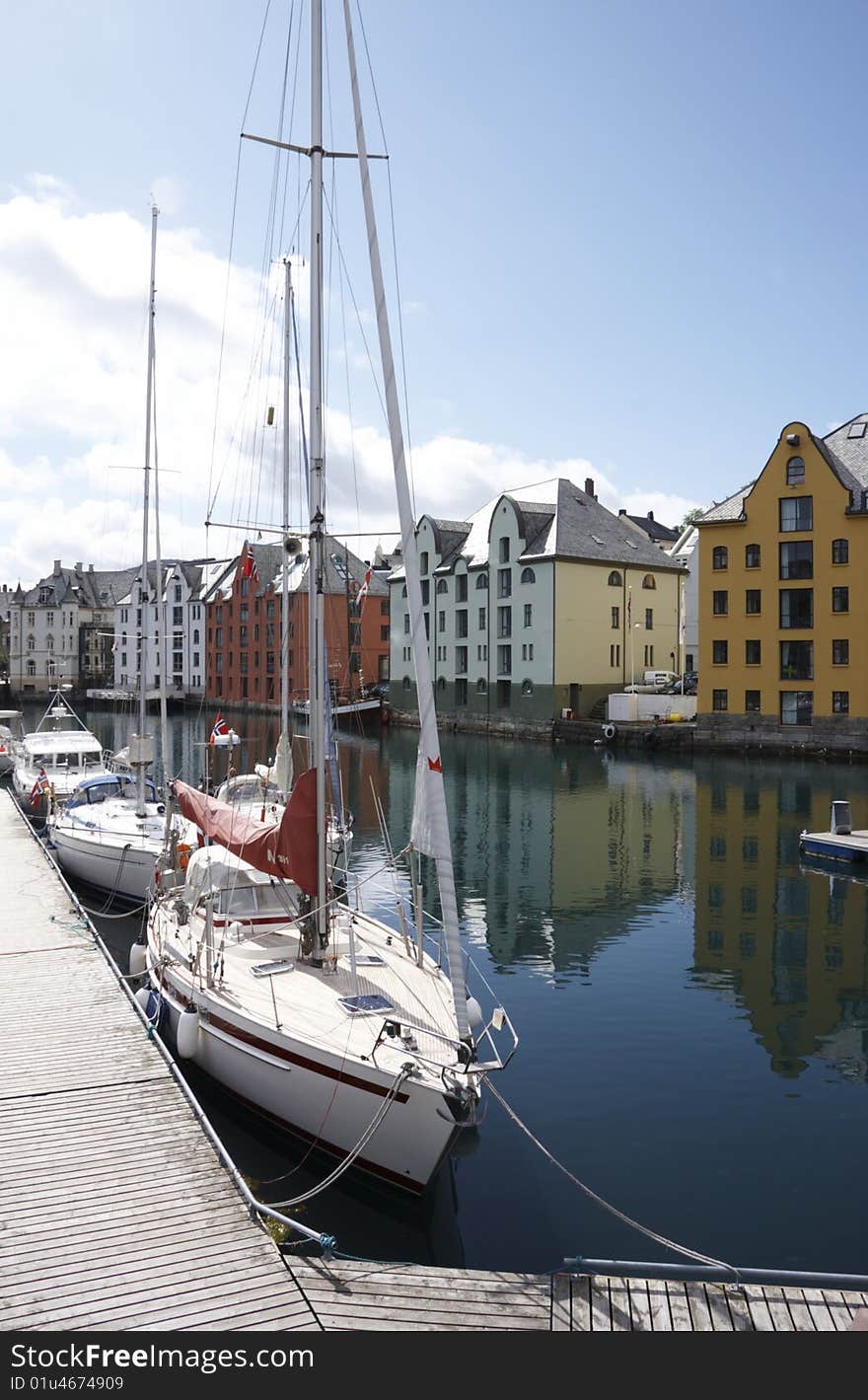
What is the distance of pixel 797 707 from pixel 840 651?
14.8 ft

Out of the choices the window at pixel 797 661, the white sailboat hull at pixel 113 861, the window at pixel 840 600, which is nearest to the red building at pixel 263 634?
the window at pixel 797 661

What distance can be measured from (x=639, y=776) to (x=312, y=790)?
39794 millimetres

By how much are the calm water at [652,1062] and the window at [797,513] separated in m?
31.1

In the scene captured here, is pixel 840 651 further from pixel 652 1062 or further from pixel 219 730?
pixel 652 1062

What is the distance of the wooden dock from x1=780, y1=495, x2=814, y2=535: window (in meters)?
59.4

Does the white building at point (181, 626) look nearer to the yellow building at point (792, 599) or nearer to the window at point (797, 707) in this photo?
the yellow building at point (792, 599)

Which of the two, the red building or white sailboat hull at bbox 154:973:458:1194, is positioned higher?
the red building

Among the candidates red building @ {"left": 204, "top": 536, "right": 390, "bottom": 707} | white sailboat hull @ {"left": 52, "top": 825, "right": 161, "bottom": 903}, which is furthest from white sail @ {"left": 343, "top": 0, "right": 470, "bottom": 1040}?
red building @ {"left": 204, "top": 536, "right": 390, "bottom": 707}

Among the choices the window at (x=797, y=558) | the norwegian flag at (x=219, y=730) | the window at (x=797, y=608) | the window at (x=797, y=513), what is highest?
the window at (x=797, y=513)

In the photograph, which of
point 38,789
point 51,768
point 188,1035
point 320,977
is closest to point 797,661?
point 51,768

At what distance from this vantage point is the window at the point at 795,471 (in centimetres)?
6184

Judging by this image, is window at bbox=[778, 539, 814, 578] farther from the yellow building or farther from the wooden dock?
the wooden dock

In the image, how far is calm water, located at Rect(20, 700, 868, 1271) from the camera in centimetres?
1096
